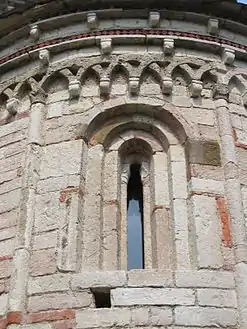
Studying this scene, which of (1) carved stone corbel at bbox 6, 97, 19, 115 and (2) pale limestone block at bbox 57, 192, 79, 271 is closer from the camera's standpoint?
(2) pale limestone block at bbox 57, 192, 79, 271

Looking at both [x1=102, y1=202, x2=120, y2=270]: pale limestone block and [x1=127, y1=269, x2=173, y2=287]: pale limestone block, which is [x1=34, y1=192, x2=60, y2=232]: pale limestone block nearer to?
[x1=102, y1=202, x2=120, y2=270]: pale limestone block

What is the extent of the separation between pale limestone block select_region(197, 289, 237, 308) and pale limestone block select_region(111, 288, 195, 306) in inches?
3.4

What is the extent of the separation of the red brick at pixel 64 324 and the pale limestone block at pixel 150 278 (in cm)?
66

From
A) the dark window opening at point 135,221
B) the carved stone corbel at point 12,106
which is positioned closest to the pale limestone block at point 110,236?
the dark window opening at point 135,221

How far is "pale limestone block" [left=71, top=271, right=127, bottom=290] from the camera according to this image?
582cm

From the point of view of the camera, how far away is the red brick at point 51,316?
5668mm

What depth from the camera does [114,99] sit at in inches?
290

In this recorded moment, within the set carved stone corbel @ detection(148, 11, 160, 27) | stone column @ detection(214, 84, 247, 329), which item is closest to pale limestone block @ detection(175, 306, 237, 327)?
stone column @ detection(214, 84, 247, 329)

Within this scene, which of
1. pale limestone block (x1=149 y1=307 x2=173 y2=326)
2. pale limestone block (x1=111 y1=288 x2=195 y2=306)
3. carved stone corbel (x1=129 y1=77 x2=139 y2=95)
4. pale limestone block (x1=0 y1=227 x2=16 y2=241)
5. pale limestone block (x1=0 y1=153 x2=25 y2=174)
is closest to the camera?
pale limestone block (x1=149 y1=307 x2=173 y2=326)

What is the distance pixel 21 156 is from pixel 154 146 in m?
1.60

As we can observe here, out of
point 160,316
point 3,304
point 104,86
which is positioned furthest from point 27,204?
point 160,316

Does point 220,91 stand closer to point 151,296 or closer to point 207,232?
point 207,232

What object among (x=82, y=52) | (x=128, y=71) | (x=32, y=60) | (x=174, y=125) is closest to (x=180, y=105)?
(x=174, y=125)

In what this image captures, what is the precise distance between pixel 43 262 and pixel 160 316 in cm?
133
